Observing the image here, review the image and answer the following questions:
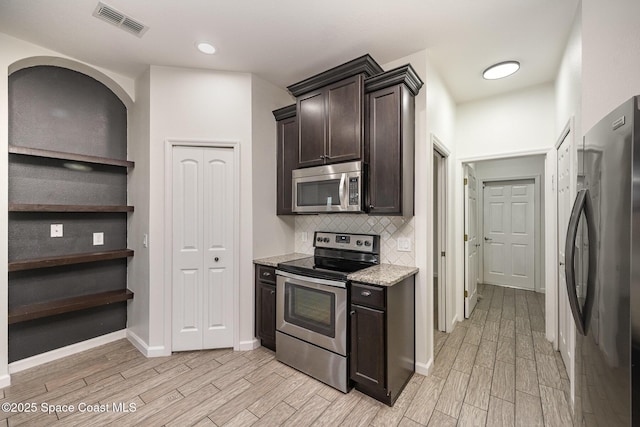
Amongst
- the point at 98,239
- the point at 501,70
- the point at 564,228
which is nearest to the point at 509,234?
the point at 564,228

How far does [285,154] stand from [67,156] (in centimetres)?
204

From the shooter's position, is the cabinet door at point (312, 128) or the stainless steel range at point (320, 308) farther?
the cabinet door at point (312, 128)

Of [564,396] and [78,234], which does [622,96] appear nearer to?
[564,396]

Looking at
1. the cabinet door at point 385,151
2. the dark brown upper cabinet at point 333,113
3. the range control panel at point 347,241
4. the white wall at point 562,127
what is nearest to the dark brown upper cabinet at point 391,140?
the cabinet door at point 385,151

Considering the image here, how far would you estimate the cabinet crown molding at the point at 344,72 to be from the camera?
2332 millimetres

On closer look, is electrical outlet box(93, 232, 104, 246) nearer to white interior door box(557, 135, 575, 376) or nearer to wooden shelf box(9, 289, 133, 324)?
wooden shelf box(9, 289, 133, 324)

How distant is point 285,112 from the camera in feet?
9.91

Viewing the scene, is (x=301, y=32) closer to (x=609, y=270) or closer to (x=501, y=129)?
(x=609, y=270)

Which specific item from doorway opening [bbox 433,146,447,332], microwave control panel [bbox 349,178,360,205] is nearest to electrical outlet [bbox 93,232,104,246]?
microwave control panel [bbox 349,178,360,205]

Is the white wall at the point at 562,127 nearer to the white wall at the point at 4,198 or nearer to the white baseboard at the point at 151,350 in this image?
the white baseboard at the point at 151,350

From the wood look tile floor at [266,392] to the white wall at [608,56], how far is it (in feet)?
6.59

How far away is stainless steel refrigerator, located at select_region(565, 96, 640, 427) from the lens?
0.93 meters

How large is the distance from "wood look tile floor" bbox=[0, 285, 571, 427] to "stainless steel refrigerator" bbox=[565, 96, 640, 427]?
788 mm

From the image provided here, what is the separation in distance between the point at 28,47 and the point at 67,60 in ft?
0.84
